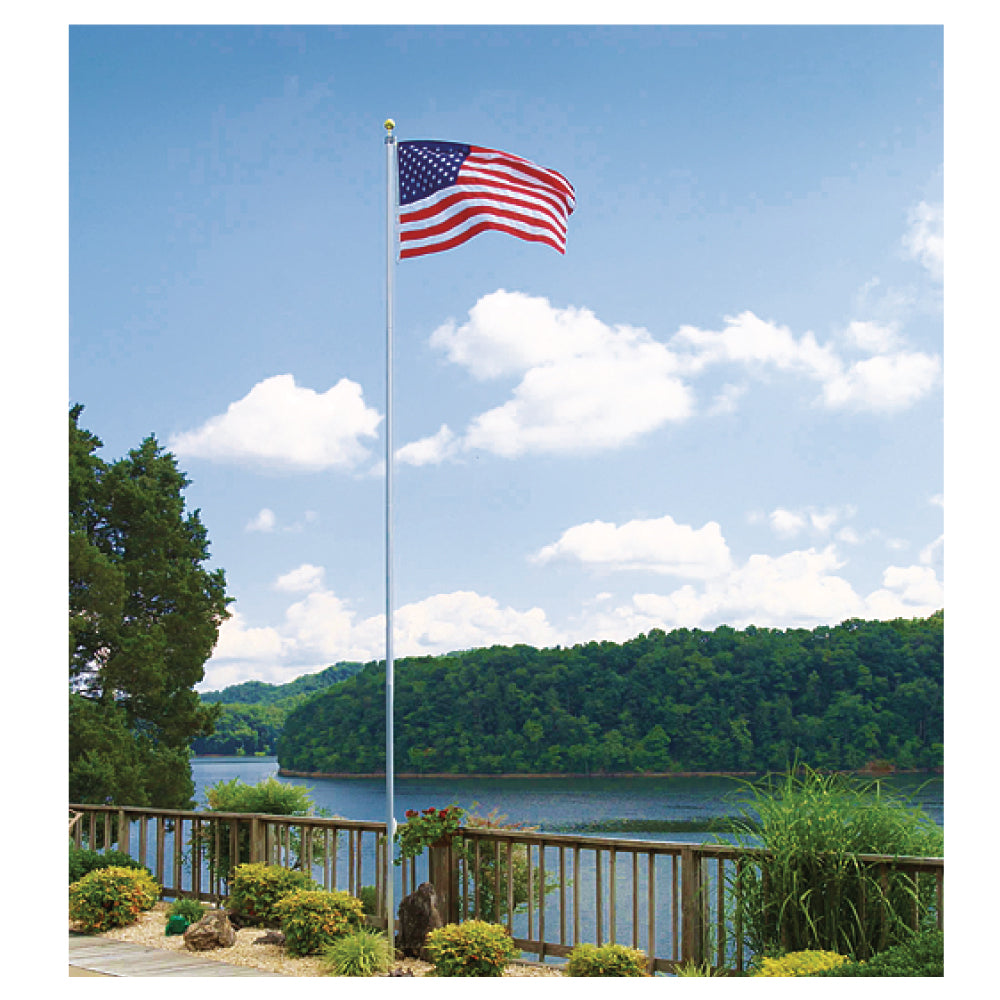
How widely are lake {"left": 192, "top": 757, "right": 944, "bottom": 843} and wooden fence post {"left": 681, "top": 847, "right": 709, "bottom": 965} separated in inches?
839

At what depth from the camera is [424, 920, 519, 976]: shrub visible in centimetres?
649

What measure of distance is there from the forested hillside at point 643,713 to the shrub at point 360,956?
33995mm

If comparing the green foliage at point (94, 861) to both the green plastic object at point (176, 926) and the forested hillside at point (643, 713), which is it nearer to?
the green plastic object at point (176, 926)

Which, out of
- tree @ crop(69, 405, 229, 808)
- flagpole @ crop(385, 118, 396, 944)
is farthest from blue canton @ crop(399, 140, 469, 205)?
tree @ crop(69, 405, 229, 808)

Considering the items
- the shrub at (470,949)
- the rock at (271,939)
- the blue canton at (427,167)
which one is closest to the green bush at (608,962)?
the shrub at (470,949)

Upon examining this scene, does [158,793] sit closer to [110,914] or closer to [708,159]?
[110,914]

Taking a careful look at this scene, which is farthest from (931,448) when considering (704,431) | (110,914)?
(110,914)

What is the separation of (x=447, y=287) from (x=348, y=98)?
1354 centimetres

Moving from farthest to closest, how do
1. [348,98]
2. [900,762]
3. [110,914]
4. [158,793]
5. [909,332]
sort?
[909,332] < [900,762] < [348,98] < [158,793] < [110,914]

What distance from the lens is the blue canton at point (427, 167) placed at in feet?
24.6

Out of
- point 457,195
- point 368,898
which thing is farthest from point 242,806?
point 457,195

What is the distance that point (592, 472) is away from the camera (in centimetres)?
5244
